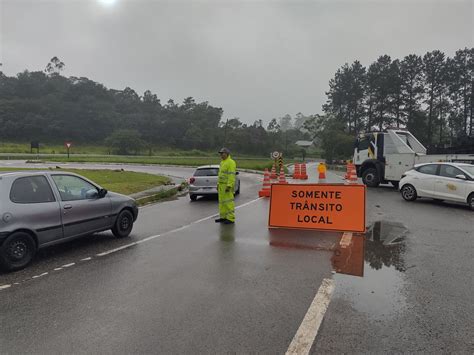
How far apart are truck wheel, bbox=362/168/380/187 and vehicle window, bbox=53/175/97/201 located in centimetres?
1469

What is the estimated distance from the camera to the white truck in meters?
16.6

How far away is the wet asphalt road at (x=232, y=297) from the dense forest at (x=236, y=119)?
54859 millimetres

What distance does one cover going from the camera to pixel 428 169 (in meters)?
12.8

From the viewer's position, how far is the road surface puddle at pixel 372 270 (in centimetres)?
425

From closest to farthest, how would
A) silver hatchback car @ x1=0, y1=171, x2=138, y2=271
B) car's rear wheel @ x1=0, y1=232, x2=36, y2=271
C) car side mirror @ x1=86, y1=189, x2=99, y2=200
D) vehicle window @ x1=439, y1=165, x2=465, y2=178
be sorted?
car's rear wheel @ x1=0, y1=232, x2=36, y2=271
silver hatchback car @ x1=0, y1=171, x2=138, y2=271
car side mirror @ x1=86, y1=189, x2=99, y2=200
vehicle window @ x1=439, y1=165, x2=465, y2=178

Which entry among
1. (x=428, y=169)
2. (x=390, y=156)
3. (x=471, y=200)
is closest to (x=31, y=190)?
(x=471, y=200)

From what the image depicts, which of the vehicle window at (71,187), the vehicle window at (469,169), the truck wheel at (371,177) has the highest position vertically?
the vehicle window at (469,169)

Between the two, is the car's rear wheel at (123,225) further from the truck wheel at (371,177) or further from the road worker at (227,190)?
the truck wheel at (371,177)

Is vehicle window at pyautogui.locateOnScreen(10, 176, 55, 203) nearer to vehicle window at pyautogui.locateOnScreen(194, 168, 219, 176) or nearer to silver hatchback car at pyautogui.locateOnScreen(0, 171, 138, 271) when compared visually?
silver hatchback car at pyautogui.locateOnScreen(0, 171, 138, 271)

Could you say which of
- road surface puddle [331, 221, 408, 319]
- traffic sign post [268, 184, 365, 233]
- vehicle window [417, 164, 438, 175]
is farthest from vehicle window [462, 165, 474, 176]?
traffic sign post [268, 184, 365, 233]

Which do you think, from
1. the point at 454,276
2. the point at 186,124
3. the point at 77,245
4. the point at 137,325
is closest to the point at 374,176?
the point at 454,276

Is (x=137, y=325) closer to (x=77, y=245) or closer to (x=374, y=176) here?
(x=77, y=245)

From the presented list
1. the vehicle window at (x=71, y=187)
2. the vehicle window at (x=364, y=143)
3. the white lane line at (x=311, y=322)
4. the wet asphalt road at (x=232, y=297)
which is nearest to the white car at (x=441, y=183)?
the wet asphalt road at (x=232, y=297)

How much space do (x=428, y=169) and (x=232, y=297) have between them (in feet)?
35.9
